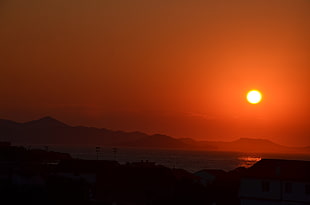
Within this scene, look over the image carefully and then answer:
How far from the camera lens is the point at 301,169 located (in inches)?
1719

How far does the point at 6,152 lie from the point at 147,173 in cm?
3569

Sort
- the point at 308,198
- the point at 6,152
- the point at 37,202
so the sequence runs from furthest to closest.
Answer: the point at 6,152
the point at 308,198
the point at 37,202

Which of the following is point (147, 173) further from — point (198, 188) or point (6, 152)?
point (6, 152)

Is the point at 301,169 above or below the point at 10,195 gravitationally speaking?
above

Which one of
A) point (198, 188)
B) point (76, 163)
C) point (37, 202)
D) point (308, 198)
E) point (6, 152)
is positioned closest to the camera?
point (37, 202)

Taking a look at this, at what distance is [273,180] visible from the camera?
142ft

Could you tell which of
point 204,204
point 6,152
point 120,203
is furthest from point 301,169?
point 6,152

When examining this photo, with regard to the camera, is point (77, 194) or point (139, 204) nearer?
point (77, 194)

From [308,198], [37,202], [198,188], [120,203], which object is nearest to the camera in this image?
[37,202]

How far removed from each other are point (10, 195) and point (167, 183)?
830 inches

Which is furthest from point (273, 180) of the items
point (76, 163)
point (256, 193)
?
point (76, 163)

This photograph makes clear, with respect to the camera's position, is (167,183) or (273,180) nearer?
(273,180)

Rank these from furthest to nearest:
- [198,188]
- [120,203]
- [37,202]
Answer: [198,188] → [120,203] → [37,202]

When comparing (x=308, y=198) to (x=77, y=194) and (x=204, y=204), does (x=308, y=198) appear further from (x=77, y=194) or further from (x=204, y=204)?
(x=77, y=194)
